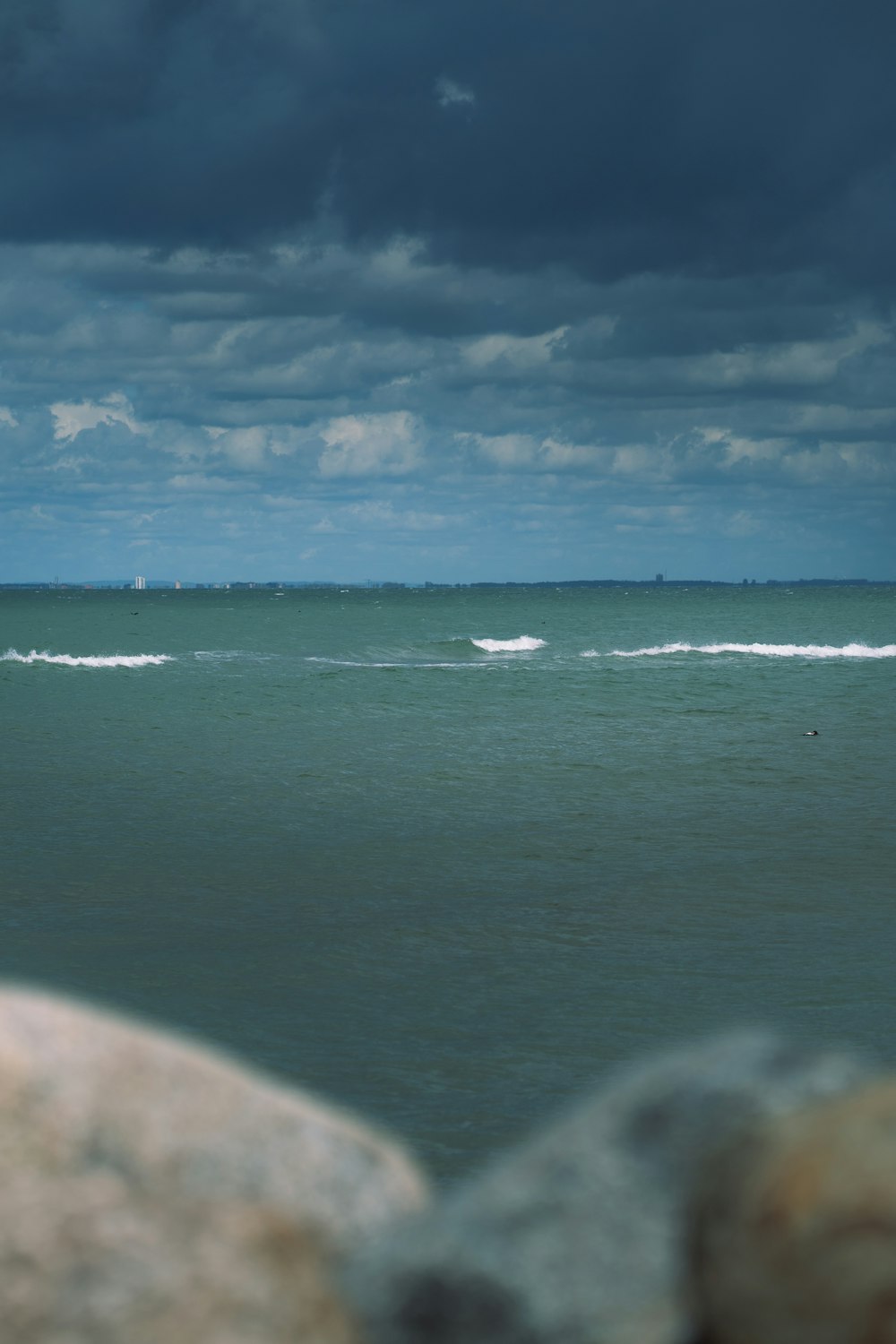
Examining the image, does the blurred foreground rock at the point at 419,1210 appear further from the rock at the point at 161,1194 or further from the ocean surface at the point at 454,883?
the ocean surface at the point at 454,883

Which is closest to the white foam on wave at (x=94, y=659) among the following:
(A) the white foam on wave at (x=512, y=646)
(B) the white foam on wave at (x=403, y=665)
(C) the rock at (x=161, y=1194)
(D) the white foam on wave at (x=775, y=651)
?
(B) the white foam on wave at (x=403, y=665)

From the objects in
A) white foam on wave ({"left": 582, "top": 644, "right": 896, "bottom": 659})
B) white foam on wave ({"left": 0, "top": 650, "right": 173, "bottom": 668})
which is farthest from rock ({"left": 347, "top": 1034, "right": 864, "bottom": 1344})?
white foam on wave ({"left": 582, "top": 644, "right": 896, "bottom": 659})

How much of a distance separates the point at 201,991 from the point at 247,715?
86.8 ft

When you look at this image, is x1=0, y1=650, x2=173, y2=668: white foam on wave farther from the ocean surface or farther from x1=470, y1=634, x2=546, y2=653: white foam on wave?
the ocean surface

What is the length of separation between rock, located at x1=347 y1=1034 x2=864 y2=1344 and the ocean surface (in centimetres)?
439

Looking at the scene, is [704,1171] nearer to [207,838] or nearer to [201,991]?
[201,991]

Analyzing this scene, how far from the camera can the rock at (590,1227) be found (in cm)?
377

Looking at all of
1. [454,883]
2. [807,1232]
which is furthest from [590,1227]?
[454,883]

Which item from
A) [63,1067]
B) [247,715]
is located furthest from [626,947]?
[247,715]

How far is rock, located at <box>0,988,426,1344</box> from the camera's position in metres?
4.10

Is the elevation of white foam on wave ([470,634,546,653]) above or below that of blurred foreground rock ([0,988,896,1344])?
above

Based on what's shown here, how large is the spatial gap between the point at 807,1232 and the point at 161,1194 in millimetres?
2081

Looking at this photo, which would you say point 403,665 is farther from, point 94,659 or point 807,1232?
point 807,1232

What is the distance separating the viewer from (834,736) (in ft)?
106
